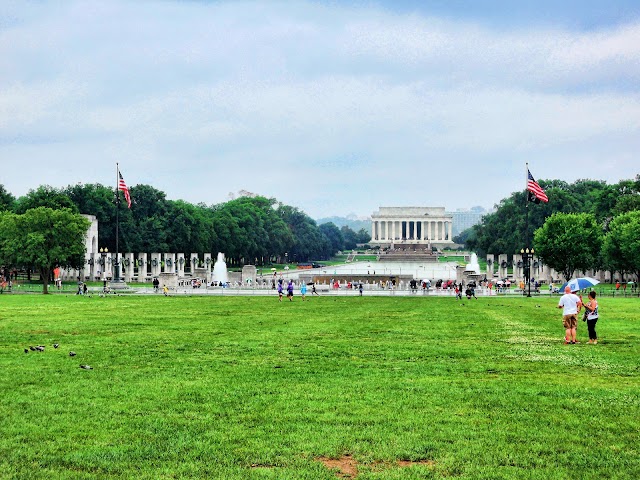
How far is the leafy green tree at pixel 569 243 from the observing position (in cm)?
7212

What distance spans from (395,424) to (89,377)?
6755mm

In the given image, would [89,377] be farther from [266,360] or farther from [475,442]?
[475,442]

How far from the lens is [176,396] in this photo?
12977 mm

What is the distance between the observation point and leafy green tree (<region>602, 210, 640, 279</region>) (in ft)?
216

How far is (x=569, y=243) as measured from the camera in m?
72.1

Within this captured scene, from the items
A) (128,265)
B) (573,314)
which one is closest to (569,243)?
(128,265)

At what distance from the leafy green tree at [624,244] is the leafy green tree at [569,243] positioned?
146cm

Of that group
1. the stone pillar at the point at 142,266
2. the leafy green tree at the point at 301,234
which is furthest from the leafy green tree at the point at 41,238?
the leafy green tree at the point at 301,234

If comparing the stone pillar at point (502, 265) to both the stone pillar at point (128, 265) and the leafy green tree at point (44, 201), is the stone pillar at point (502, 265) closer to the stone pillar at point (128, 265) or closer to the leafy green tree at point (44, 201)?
the stone pillar at point (128, 265)

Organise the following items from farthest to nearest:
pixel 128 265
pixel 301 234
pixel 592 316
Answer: pixel 301 234
pixel 128 265
pixel 592 316

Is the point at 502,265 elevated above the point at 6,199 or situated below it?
below

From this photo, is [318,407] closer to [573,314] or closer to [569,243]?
[573,314]

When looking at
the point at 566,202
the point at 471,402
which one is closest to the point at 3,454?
the point at 471,402

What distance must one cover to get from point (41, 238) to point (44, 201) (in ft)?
73.0
